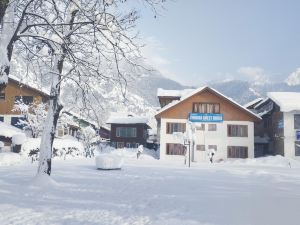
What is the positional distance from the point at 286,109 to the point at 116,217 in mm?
36630

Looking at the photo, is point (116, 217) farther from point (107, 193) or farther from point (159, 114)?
point (159, 114)

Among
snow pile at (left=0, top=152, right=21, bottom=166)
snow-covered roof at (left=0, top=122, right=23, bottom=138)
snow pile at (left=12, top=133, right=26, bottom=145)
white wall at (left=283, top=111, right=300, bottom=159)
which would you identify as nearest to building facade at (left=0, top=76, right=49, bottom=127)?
snow-covered roof at (left=0, top=122, right=23, bottom=138)

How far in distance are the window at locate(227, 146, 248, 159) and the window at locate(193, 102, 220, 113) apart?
15.5ft

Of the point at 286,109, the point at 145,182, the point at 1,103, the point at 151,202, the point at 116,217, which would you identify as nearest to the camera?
the point at 116,217

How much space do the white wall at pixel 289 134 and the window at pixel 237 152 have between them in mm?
4487

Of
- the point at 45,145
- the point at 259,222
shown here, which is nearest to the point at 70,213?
the point at 259,222

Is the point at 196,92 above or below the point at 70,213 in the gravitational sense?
above

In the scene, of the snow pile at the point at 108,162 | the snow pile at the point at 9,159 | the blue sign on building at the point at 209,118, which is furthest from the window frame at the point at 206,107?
the snow pile at the point at 108,162

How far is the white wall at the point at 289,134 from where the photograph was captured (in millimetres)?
41812

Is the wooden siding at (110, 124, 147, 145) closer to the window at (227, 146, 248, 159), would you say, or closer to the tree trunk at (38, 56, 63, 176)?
the window at (227, 146, 248, 159)

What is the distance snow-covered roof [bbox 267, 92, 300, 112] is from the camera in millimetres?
41403

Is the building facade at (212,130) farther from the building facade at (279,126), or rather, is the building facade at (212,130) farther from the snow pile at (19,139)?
the snow pile at (19,139)

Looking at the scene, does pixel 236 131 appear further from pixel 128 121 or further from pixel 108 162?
pixel 108 162

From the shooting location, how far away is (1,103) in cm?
4728
